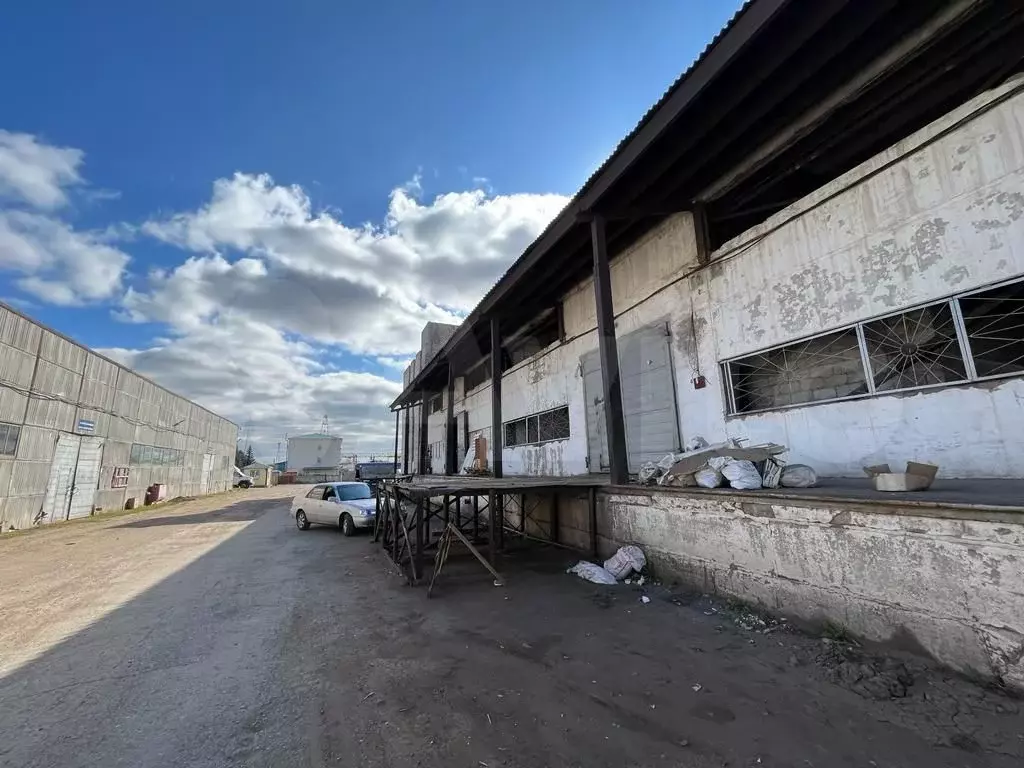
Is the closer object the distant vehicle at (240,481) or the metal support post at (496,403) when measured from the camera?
the metal support post at (496,403)

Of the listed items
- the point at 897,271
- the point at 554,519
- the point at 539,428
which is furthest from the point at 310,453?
→ the point at 897,271

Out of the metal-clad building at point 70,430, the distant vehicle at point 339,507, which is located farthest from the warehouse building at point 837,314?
the metal-clad building at point 70,430

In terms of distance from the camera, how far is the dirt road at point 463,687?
8.98 feet

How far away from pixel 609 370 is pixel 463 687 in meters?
5.43

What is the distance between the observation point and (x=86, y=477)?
18.2 m

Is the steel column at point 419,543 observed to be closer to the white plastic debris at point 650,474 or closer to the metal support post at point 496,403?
the white plastic debris at point 650,474

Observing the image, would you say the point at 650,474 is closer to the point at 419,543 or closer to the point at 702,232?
the point at 419,543

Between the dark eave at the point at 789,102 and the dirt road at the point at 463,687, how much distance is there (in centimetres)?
661

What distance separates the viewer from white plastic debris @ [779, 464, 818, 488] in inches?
198

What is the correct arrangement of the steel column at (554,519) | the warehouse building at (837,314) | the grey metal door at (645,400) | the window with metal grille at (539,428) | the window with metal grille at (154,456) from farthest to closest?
the window with metal grille at (154,456)
the window with metal grille at (539,428)
the steel column at (554,519)
the grey metal door at (645,400)
the warehouse building at (837,314)

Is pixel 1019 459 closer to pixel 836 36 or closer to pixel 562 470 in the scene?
pixel 836 36

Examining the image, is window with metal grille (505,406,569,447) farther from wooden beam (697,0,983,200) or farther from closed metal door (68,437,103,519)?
closed metal door (68,437,103,519)

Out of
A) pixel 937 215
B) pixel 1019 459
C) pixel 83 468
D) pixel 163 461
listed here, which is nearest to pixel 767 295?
pixel 937 215

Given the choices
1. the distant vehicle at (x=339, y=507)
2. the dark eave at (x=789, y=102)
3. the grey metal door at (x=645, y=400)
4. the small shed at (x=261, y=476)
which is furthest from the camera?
the small shed at (x=261, y=476)
